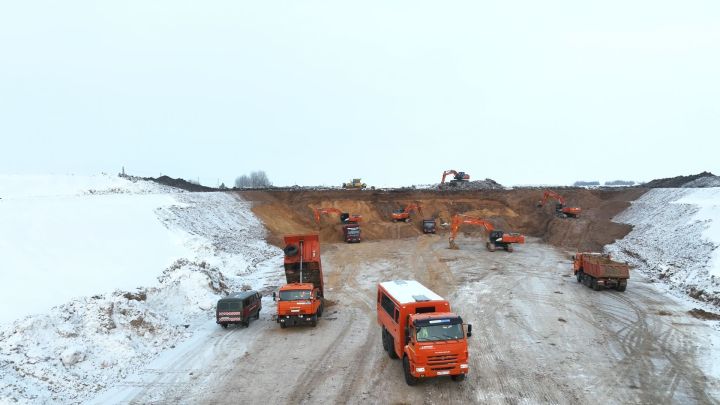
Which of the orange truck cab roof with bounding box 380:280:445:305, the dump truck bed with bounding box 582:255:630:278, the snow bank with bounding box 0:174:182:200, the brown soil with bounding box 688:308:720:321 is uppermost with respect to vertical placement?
the snow bank with bounding box 0:174:182:200

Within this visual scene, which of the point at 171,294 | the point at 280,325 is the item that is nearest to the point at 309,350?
the point at 280,325

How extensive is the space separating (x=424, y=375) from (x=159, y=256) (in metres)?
23.8

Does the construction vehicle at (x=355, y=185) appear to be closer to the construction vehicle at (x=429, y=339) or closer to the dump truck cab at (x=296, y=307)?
the dump truck cab at (x=296, y=307)

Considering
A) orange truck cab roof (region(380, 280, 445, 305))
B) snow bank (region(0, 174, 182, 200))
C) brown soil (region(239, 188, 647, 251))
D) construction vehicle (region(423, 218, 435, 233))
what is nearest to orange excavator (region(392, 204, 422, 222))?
brown soil (region(239, 188, 647, 251))

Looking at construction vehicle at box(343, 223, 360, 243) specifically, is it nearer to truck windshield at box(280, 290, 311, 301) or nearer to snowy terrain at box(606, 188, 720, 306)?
snowy terrain at box(606, 188, 720, 306)

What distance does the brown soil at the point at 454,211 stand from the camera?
186ft

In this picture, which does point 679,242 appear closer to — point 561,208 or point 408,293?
point 561,208

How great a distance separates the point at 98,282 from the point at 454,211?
58.5m

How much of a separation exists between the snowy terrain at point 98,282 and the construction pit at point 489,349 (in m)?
2.58

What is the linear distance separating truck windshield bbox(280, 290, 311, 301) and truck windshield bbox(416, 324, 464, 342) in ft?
31.7

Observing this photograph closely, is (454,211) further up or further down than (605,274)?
further up

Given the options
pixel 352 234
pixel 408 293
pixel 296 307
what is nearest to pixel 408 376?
pixel 408 293

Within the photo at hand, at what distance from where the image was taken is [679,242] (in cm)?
3888

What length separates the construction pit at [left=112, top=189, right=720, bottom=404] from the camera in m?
16.4
